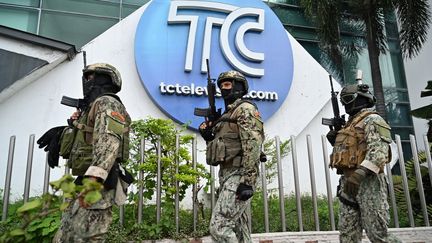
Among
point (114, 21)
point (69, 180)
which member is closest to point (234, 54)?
point (114, 21)

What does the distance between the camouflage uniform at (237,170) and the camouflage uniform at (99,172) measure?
0.80m

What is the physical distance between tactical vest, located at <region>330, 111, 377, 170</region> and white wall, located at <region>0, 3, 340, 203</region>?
3677 millimetres

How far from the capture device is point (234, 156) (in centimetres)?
289

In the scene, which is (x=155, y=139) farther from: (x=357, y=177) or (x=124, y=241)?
(x=357, y=177)

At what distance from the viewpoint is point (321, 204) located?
20.1 ft

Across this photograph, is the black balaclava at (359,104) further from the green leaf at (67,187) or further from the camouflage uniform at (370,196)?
the green leaf at (67,187)

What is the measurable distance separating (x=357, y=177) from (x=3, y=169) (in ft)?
17.9

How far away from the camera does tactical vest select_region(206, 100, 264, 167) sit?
2.90m

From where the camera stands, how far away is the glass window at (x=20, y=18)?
26.9 ft

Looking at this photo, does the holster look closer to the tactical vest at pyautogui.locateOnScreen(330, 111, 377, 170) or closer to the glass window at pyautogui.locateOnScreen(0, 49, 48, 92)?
the tactical vest at pyautogui.locateOnScreen(330, 111, 377, 170)

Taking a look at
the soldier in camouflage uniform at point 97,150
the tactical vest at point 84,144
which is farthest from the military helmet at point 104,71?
the tactical vest at point 84,144

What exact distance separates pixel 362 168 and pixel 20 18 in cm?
850

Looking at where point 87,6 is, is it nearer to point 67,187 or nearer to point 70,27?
point 70,27

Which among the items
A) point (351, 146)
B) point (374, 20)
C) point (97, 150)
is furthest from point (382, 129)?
point (374, 20)
